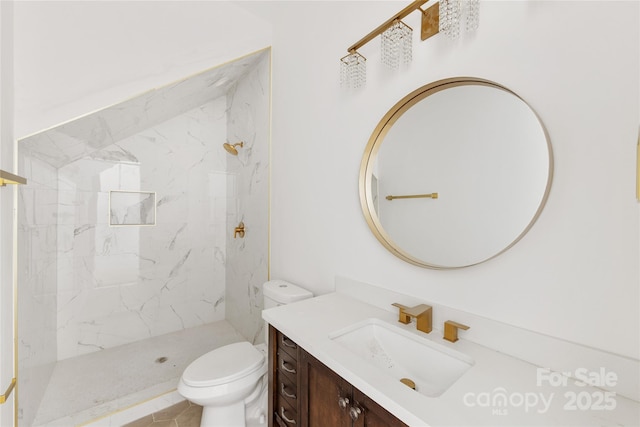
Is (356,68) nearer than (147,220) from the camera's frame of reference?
Yes

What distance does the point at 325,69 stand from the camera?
1.69 m

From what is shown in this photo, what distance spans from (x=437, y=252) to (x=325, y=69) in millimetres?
1245

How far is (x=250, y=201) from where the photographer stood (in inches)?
103

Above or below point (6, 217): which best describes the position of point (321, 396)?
below

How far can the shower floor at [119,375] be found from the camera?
5.81 feet

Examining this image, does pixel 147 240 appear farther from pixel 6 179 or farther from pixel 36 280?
pixel 6 179

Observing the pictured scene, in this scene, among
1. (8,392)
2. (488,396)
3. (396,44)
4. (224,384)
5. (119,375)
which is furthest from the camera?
(119,375)

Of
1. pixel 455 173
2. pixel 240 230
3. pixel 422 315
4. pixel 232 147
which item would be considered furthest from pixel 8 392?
pixel 455 173

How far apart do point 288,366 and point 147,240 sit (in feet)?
6.94

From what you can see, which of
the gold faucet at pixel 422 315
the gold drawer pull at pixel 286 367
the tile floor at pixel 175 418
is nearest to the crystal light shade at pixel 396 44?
the gold faucet at pixel 422 315

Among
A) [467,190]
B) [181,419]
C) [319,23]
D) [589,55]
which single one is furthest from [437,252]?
[181,419]

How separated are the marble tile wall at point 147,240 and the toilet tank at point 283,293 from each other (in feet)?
4.71

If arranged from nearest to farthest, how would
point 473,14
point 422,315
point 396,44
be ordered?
point 473,14 < point 422,315 < point 396,44

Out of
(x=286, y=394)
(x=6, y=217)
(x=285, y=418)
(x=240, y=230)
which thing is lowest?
(x=285, y=418)
